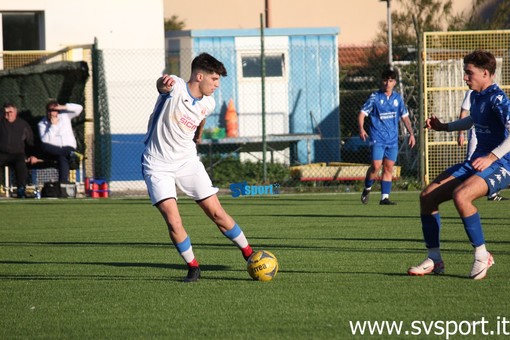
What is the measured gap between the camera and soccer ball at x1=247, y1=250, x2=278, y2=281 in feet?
29.2

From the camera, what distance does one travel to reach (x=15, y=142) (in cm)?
2102

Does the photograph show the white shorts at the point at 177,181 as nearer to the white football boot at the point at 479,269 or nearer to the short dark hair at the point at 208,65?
the short dark hair at the point at 208,65

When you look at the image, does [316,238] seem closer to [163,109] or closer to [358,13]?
[163,109]

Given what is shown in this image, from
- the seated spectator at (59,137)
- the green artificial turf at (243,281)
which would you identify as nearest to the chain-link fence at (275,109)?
the seated spectator at (59,137)

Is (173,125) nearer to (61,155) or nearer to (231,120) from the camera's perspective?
(61,155)

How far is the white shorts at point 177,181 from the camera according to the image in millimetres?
9000

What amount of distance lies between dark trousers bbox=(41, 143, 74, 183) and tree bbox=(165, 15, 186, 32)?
78.8ft

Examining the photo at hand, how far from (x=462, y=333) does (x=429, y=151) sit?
16.9 m

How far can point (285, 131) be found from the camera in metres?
27.0

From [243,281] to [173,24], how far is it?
1463 inches

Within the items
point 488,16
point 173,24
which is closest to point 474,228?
point 488,16

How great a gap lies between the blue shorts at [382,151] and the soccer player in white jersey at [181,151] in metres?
8.56

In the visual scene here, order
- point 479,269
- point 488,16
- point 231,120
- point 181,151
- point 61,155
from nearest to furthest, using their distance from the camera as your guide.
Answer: point 479,269 → point 181,151 → point 61,155 → point 231,120 → point 488,16

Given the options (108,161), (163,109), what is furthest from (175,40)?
(163,109)
